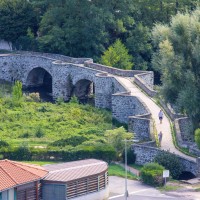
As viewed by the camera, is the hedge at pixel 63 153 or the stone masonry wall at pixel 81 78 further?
the stone masonry wall at pixel 81 78

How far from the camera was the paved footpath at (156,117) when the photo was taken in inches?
2472

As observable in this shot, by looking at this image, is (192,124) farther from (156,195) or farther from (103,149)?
(156,195)

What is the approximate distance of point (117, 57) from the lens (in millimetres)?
92688

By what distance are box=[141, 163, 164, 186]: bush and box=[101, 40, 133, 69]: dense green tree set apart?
3651 centimetres

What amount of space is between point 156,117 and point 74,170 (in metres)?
19.2

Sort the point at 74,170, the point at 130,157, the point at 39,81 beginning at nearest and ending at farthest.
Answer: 1. the point at 74,170
2. the point at 130,157
3. the point at 39,81

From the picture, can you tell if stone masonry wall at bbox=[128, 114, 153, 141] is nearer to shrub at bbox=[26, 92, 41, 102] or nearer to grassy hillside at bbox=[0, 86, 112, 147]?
grassy hillside at bbox=[0, 86, 112, 147]

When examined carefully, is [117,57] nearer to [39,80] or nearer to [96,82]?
[96,82]

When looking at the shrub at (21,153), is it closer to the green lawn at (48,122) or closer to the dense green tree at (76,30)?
the green lawn at (48,122)

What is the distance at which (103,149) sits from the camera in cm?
6103

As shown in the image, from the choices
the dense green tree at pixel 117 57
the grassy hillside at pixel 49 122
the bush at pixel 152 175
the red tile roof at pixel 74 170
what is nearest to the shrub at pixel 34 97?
the grassy hillside at pixel 49 122

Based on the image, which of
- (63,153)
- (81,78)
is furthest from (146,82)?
(63,153)

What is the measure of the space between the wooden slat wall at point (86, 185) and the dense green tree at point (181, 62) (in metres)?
12.9

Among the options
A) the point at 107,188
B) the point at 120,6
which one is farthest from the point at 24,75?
the point at 107,188
